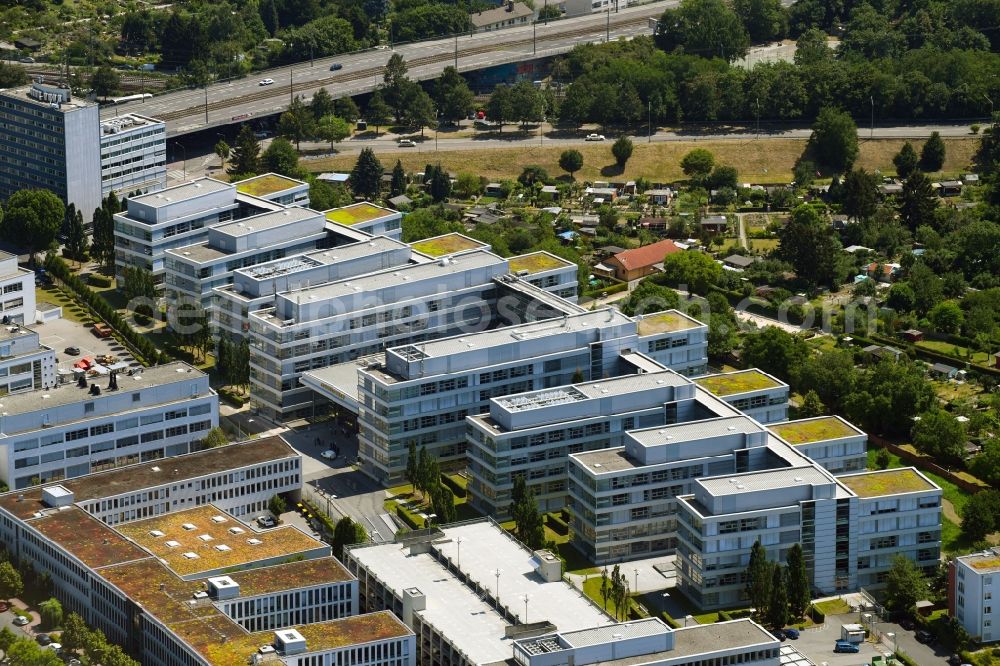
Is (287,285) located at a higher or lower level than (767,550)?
higher

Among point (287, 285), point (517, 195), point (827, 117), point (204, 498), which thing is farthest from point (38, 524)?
point (827, 117)

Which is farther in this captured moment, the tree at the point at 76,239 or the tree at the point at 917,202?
the tree at the point at 917,202

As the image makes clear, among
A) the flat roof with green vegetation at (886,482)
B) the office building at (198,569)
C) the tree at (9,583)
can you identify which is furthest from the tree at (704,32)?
the tree at (9,583)

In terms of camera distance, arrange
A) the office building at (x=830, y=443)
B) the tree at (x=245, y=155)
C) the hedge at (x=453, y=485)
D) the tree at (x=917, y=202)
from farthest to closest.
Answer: the tree at (x=245, y=155) < the tree at (x=917, y=202) < the hedge at (x=453, y=485) < the office building at (x=830, y=443)

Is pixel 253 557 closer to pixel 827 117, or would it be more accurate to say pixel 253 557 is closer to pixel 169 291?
pixel 169 291

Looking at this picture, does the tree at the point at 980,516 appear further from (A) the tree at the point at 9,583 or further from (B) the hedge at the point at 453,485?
(A) the tree at the point at 9,583

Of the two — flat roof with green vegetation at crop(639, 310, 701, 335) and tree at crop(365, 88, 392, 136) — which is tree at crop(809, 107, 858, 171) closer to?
tree at crop(365, 88, 392, 136)

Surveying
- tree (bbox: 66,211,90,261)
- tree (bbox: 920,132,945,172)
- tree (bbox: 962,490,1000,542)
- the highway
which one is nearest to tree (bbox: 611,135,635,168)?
the highway

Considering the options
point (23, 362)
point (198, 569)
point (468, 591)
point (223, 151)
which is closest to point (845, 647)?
point (468, 591)
